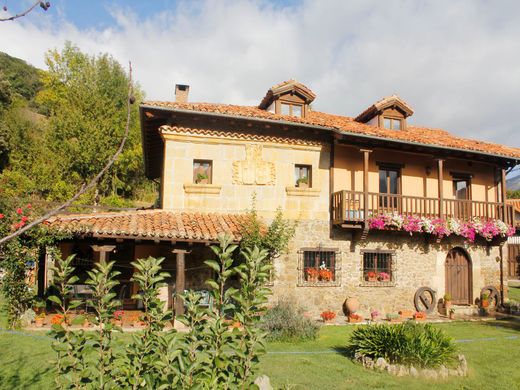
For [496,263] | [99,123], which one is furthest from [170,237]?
[99,123]

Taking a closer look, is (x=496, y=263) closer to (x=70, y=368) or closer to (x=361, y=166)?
(x=361, y=166)

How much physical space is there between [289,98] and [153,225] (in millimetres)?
7045

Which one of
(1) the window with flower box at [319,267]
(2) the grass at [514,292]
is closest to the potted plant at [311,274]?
(1) the window with flower box at [319,267]

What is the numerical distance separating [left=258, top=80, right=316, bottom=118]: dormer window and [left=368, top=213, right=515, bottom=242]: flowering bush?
4.94 m

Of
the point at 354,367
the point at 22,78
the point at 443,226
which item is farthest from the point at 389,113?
the point at 22,78

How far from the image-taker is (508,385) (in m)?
7.51

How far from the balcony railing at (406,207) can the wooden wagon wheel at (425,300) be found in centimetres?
282

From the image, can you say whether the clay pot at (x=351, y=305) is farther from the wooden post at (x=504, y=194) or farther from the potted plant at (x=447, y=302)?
the wooden post at (x=504, y=194)

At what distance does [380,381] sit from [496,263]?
11.9 m

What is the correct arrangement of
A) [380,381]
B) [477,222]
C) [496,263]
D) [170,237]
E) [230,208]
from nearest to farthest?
[380,381], [170,237], [230,208], [477,222], [496,263]

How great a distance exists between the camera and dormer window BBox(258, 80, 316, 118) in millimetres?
15039

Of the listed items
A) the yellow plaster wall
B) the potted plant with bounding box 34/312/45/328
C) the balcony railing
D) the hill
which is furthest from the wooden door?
the hill

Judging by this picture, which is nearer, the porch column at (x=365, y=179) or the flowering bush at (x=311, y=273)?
the porch column at (x=365, y=179)

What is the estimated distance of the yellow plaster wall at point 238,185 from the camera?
13516 millimetres
